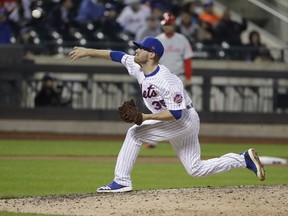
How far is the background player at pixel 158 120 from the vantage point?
393 inches

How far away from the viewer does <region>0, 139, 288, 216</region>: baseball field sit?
369 inches

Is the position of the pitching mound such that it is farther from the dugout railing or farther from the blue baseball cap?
the dugout railing

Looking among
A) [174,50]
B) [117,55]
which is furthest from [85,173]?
[174,50]

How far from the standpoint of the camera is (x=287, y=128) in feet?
66.5

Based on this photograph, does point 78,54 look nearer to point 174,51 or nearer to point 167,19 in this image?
point 167,19

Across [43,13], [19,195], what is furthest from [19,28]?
[19,195]

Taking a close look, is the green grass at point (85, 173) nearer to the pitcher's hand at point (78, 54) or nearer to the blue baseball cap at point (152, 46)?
the pitcher's hand at point (78, 54)

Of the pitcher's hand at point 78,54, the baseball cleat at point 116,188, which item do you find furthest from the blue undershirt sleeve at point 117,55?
the baseball cleat at point 116,188

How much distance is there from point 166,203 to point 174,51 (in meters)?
7.16

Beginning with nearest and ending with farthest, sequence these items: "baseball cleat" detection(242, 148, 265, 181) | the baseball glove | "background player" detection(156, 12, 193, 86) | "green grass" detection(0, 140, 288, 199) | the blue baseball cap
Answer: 1. the baseball glove
2. the blue baseball cap
3. "baseball cleat" detection(242, 148, 265, 181)
4. "green grass" detection(0, 140, 288, 199)
5. "background player" detection(156, 12, 193, 86)

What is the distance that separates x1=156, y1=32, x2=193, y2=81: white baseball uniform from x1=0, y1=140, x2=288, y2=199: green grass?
155 centimetres

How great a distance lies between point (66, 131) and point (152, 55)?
1009 cm

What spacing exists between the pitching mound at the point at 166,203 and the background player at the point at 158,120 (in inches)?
10.9

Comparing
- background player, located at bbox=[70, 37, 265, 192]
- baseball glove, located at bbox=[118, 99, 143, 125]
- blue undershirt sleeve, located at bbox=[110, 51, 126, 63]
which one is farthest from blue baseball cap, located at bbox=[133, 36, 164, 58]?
baseball glove, located at bbox=[118, 99, 143, 125]
